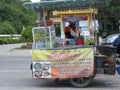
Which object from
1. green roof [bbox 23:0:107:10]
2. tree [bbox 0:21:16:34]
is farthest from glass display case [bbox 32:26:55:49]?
tree [bbox 0:21:16:34]

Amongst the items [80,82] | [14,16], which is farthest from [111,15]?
[14,16]

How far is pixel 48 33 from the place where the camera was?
39.8 ft

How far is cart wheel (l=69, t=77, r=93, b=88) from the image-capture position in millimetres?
10891

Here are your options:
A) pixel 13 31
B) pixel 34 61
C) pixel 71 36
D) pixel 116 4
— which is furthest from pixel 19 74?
pixel 13 31

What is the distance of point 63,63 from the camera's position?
10883 millimetres

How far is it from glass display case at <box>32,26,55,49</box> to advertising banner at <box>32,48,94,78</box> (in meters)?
0.90

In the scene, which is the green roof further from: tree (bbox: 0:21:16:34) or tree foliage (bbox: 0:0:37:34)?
tree foliage (bbox: 0:0:37:34)

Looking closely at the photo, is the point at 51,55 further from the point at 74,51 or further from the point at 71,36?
the point at 71,36

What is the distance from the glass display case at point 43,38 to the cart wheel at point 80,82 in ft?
4.65

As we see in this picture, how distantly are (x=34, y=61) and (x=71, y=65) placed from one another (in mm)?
1021

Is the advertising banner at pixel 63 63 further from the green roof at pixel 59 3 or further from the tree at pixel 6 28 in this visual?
the tree at pixel 6 28

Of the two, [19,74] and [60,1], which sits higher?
[60,1]

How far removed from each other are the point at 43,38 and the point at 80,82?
6.47 feet

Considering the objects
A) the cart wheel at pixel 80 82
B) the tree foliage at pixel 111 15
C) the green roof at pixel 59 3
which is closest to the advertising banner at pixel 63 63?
the cart wheel at pixel 80 82
